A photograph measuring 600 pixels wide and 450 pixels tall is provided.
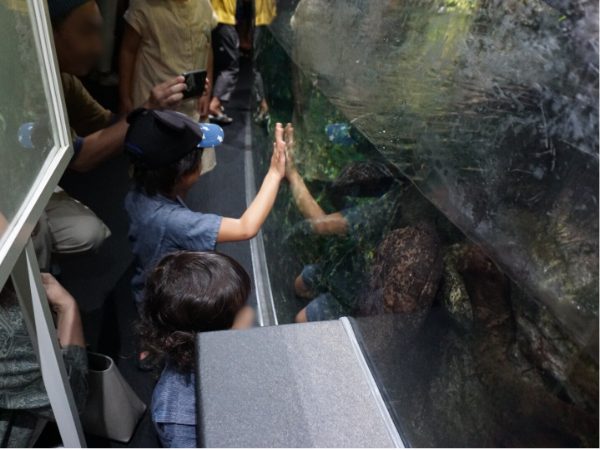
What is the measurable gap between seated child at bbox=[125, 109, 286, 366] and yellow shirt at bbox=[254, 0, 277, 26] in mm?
866

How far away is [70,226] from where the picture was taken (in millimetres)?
1781

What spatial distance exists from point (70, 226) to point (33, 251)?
0.81 metres

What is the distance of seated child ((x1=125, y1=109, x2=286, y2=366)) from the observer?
1.40 meters

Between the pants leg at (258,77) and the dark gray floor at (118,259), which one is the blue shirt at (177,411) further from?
the pants leg at (258,77)

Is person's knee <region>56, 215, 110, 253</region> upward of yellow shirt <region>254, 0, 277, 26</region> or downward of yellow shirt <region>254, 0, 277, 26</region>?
downward

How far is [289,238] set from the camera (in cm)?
170

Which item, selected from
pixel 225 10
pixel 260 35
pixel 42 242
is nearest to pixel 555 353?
pixel 42 242

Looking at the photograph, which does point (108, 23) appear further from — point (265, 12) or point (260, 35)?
point (265, 12)

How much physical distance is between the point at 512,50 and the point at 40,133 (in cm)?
85

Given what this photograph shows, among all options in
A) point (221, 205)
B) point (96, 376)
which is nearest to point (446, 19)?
point (96, 376)

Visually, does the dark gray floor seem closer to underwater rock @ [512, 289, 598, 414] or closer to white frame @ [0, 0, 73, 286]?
white frame @ [0, 0, 73, 286]

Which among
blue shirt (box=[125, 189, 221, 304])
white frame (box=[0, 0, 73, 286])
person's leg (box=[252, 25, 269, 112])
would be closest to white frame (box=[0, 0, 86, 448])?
white frame (box=[0, 0, 73, 286])

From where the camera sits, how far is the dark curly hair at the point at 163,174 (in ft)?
4.71

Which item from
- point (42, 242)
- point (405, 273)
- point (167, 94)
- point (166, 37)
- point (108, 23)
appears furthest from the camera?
point (108, 23)
